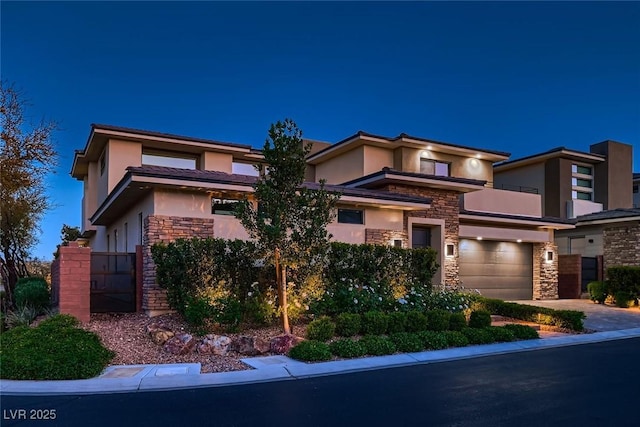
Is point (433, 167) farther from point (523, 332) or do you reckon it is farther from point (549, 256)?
point (523, 332)

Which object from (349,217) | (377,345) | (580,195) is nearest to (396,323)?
(377,345)

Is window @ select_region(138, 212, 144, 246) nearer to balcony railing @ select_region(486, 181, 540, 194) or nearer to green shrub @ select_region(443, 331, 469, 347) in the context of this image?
green shrub @ select_region(443, 331, 469, 347)

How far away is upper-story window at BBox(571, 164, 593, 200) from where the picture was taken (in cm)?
2786

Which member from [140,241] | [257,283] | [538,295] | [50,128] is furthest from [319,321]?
[538,295]

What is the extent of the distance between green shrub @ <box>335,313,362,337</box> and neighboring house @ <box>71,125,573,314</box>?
4.34 m

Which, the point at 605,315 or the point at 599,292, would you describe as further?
the point at 599,292

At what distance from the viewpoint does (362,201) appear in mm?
15523

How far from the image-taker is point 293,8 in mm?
17750

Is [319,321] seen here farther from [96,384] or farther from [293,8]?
[293,8]

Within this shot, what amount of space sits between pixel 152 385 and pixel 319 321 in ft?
13.7

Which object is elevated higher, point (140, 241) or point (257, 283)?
point (140, 241)

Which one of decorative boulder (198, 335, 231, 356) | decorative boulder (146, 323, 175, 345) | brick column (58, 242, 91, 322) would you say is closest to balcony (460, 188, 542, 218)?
decorative boulder (198, 335, 231, 356)

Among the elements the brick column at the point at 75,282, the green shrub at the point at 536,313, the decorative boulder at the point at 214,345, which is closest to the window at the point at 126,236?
the brick column at the point at 75,282

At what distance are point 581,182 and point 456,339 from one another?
21.9m
